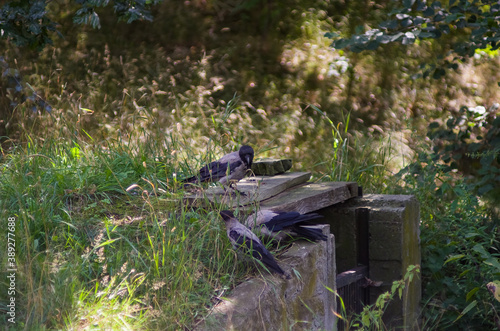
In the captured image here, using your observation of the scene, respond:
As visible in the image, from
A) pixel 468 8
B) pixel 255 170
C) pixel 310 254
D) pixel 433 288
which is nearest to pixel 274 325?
pixel 310 254

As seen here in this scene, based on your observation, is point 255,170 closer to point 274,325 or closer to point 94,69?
point 274,325

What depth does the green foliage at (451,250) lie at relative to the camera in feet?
14.6

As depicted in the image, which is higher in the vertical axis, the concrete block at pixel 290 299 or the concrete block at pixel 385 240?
the concrete block at pixel 290 299

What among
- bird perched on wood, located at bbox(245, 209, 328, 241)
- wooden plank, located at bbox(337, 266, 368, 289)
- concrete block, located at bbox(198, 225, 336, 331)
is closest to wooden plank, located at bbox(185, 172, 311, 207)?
bird perched on wood, located at bbox(245, 209, 328, 241)

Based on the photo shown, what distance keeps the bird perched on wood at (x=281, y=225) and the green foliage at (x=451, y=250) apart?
1.71m

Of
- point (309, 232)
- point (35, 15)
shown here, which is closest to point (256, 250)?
point (309, 232)

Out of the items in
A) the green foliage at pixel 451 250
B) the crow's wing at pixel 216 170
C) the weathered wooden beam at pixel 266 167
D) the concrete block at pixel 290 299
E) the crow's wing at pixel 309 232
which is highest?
the crow's wing at pixel 216 170

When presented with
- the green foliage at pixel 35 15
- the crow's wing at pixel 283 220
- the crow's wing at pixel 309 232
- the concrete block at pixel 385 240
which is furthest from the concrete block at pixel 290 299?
the green foliage at pixel 35 15

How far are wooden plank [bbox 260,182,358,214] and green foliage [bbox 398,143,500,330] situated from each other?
1039mm

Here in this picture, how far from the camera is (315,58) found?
285 inches

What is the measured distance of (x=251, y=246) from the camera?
111 inches

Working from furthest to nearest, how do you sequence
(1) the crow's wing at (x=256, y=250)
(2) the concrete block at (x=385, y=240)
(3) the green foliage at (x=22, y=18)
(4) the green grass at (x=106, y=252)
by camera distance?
(3) the green foliage at (x=22, y=18), (2) the concrete block at (x=385, y=240), (1) the crow's wing at (x=256, y=250), (4) the green grass at (x=106, y=252)

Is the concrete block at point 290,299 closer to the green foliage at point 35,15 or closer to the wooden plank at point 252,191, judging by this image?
the wooden plank at point 252,191

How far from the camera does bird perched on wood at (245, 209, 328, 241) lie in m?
3.14
